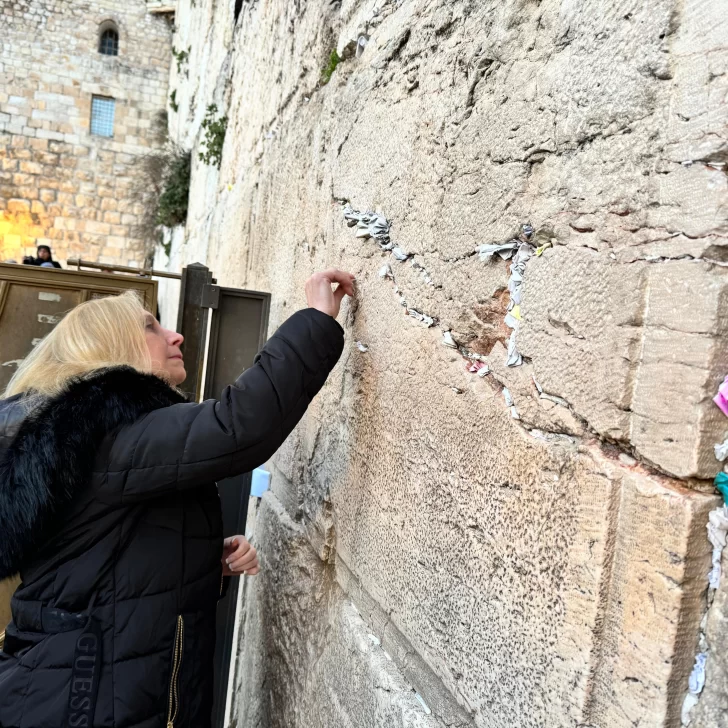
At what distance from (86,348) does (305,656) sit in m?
0.99

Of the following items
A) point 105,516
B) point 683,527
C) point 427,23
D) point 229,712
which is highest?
point 427,23

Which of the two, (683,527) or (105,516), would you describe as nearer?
(683,527)

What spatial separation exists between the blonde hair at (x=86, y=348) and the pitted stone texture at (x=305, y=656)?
741mm

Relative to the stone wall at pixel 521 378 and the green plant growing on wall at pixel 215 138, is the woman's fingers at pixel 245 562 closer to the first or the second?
the stone wall at pixel 521 378

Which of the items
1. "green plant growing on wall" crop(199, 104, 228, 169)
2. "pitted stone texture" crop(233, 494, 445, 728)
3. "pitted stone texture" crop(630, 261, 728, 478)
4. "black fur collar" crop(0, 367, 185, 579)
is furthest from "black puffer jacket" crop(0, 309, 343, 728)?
"green plant growing on wall" crop(199, 104, 228, 169)

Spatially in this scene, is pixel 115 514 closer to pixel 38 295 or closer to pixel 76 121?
pixel 38 295

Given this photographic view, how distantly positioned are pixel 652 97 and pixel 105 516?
1.18 m

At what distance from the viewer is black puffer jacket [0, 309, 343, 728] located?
3.89 ft

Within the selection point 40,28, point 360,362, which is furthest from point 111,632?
point 40,28

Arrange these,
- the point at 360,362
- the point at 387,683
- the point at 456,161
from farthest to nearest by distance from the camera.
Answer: the point at 360,362 < the point at 387,683 < the point at 456,161

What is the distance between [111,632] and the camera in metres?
1.23

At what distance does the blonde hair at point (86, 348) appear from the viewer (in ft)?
4.32

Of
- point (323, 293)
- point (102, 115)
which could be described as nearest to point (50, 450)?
point (323, 293)

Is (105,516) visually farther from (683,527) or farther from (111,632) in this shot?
(683,527)
